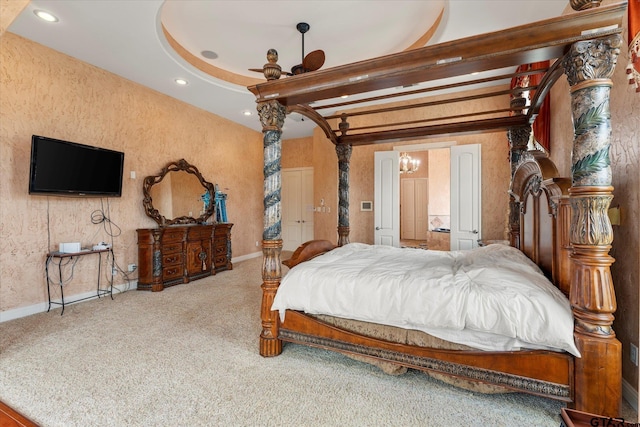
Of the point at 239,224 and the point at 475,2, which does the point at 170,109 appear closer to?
the point at 239,224

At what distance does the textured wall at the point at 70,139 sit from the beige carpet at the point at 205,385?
0.89m

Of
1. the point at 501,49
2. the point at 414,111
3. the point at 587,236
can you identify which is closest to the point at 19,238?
the point at 501,49

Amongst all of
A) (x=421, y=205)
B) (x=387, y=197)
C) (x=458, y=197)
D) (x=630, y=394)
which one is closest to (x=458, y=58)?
(x=630, y=394)

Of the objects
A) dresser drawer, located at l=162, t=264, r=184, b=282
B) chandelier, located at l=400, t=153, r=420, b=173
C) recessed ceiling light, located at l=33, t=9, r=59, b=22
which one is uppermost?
recessed ceiling light, located at l=33, t=9, r=59, b=22

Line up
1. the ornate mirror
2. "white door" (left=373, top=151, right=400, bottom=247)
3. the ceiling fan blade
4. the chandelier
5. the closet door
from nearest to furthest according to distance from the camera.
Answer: the ceiling fan blade, the ornate mirror, "white door" (left=373, top=151, right=400, bottom=247), the chandelier, the closet door

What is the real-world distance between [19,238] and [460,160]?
6.00m

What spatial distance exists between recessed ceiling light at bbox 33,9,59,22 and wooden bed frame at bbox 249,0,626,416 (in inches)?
100.0

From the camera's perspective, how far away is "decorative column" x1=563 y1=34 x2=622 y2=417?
1528 millimetres

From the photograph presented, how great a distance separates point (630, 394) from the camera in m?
1.81

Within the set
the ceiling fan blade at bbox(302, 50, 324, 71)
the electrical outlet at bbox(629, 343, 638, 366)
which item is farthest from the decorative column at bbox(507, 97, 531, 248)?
the ceiling fan blade at bbox(302, 50, 324, 71)

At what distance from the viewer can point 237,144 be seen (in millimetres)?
6703

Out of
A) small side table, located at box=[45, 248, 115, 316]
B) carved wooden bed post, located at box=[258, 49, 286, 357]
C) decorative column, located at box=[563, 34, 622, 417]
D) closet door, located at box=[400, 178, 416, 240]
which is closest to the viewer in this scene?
decorative column, located at box=[563, 34, 622, 417]

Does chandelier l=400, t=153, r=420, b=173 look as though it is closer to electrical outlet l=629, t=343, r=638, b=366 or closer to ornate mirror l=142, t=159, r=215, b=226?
ornate mirror l=142, t=159, r=215, b=226

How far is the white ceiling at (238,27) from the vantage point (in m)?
2.91
